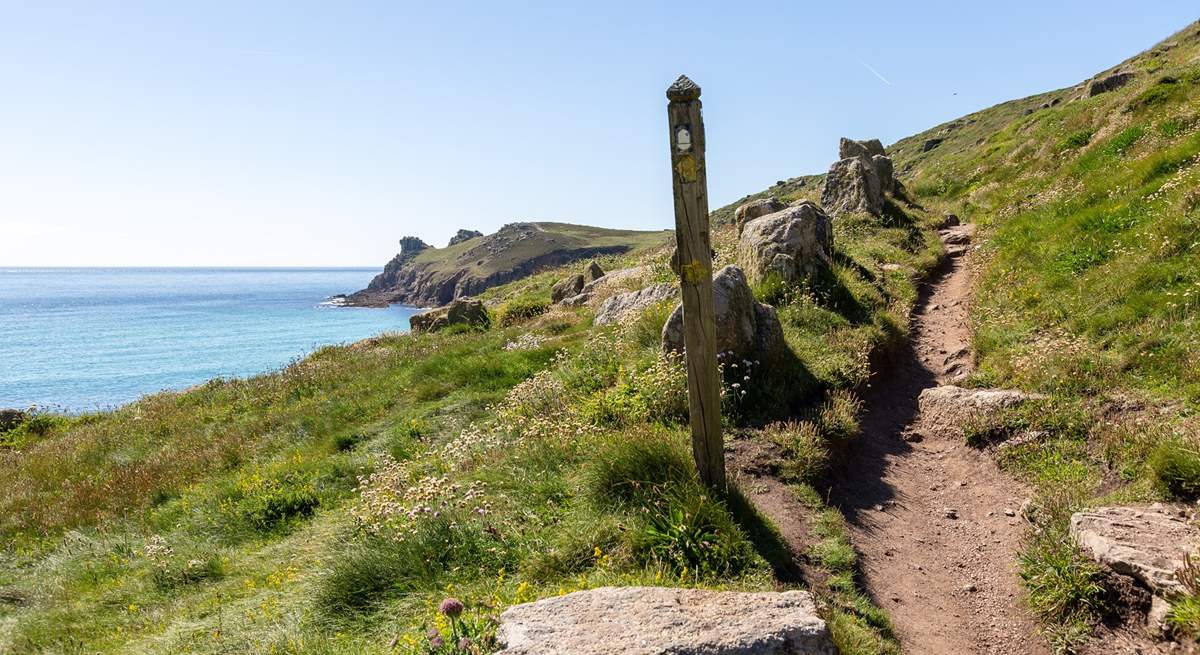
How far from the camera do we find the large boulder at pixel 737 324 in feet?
32.3

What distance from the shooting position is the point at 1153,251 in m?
10.1

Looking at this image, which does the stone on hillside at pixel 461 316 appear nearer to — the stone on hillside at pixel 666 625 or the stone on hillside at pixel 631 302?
the stone on hillside at pixel 631 302

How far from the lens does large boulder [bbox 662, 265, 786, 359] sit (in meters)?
9.85

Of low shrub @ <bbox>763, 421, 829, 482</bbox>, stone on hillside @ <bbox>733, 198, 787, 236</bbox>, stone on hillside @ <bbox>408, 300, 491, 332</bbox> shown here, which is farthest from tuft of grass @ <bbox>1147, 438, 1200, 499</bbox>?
stone on hillside @ <bbox>408, 300, 491, 332</bbox>

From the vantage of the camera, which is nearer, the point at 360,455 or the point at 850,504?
the point at 850,504

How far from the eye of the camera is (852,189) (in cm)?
2316

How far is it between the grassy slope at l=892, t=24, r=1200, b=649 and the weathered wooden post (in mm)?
3095

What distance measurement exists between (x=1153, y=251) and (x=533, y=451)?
1025 centimetres

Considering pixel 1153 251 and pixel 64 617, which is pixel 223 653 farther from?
pixel 1153 251

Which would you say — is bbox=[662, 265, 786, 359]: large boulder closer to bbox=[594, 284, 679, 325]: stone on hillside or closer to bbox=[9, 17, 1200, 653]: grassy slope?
bbox=[9, 17, 1200, 653]: grassy slope

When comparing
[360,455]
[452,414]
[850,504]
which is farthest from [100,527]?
[850,504]

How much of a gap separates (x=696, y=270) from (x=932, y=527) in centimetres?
434

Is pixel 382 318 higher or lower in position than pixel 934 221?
lower

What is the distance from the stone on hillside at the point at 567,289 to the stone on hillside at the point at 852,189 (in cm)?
983
